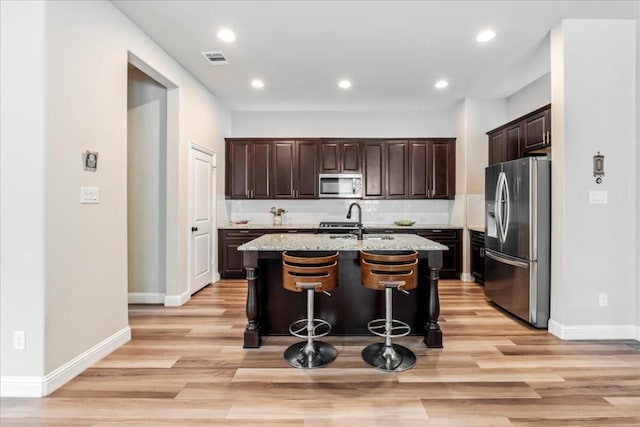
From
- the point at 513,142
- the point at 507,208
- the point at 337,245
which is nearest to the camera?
the point at 337,245

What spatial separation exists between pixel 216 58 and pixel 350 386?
3.72m

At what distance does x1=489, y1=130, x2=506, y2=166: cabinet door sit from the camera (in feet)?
15.8

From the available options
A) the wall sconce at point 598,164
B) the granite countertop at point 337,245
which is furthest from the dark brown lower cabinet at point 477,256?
the granite countertop at point 337,245

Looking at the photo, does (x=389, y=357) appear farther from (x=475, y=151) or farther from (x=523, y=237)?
(x=475, y=151)

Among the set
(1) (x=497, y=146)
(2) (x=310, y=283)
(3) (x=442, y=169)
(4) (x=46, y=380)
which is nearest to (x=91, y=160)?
(4) (x=46, y=380)

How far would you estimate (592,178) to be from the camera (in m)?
3.20

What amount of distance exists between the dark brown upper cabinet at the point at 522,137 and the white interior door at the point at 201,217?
169 inches

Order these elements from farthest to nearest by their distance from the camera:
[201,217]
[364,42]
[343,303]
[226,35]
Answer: [201,217]
[364,42]
[226,35]
[343,303]

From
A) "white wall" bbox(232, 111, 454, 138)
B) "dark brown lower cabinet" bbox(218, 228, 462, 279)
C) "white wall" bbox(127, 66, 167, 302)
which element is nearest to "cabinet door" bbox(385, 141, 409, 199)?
"white wall" bbox(232, 111, 454, 138)

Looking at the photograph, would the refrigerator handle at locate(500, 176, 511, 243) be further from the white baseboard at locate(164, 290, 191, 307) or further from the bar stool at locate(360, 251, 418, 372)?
the white baseboard at locate(164, 290, 191, 307)

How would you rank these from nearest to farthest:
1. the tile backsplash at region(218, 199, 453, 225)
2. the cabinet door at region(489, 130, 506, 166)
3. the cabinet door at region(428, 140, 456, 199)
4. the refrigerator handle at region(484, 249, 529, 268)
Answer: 1. the refrigerator handle at region(484, 249, 529, 268)
2. the cabinet door at region(489, 130, 506, 166)
3. the cabinet door at region(428, 140, 456, 199)
4. the tile backsplash at region(218, 199, 453, 225)

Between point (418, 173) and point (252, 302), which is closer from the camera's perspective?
point (252, 302)

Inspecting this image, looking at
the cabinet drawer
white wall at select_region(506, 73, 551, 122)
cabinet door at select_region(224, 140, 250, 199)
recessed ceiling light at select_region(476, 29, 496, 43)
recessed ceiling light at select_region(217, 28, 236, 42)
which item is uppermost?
recessed ceiling light at select_region(217, 28, 236, 42)

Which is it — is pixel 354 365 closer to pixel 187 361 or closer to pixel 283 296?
pixel 283 296
